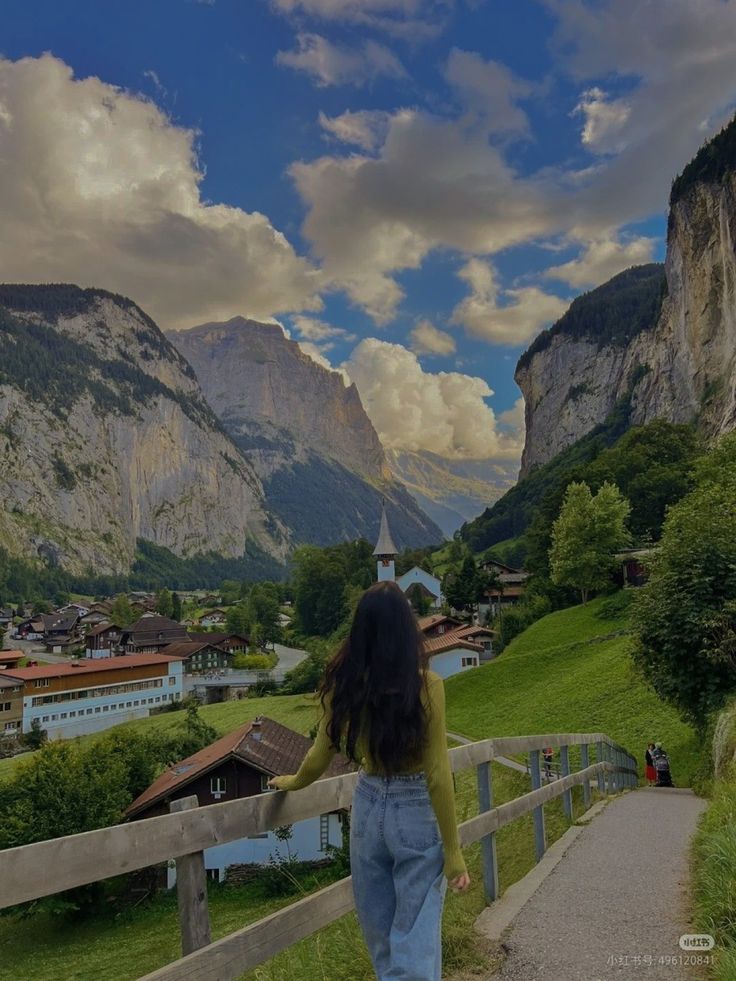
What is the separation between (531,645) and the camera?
1938 inches

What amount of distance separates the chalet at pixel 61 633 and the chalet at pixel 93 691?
54.4 m

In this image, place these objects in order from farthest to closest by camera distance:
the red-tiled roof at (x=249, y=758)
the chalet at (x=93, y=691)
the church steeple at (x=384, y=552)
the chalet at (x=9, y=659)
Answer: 1. the church steeple at (x=384, y=552)
2. the chalet at (x=9, y=659)
3. the chalet at (x=93, y=691)
4. the red-tiled roof at (x=249, y=758)

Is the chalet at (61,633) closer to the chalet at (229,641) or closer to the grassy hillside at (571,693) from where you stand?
the chalet at (229,641)

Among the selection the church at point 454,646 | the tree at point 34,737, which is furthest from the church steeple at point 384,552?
the tree at point 34,737

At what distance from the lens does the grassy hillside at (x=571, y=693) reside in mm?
Answer: 25688

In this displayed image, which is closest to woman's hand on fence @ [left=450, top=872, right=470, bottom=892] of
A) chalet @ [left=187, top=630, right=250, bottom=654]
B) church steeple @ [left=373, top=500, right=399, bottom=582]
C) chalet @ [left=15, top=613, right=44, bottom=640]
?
church steeple @ [left=373, top=500, right=399, bottom=582]

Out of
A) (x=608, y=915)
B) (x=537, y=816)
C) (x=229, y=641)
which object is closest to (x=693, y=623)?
(x=537, y=816)

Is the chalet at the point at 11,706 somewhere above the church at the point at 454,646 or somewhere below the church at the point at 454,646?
below

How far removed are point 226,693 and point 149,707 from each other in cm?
899

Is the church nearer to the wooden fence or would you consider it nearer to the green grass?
the green grass

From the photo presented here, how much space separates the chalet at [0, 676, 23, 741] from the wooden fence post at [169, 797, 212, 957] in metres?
75.9

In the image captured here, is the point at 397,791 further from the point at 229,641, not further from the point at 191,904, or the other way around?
the point at 229,641

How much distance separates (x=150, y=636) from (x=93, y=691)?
1598 inches

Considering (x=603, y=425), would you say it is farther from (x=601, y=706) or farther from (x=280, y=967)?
(x=280, y=967)
